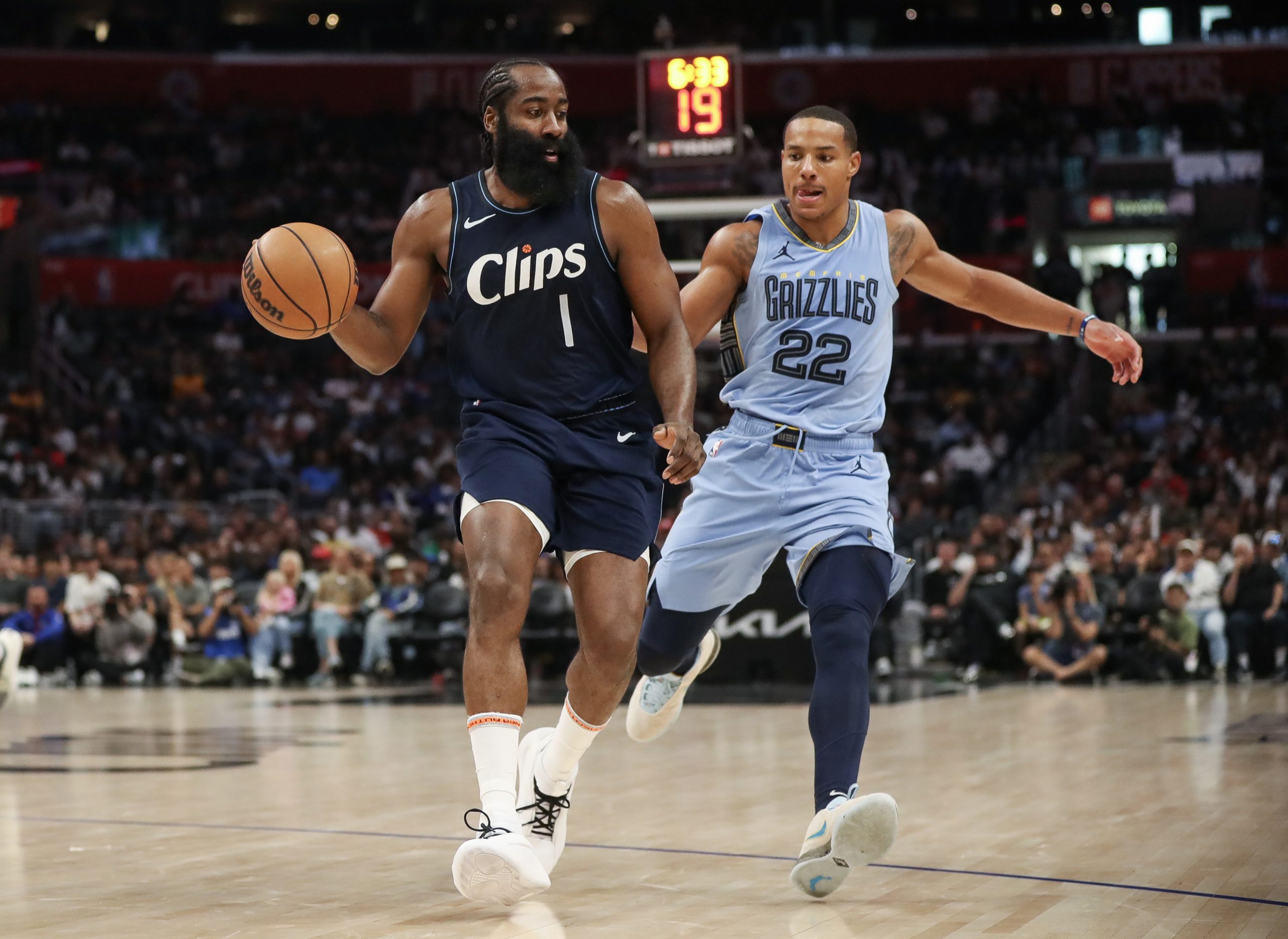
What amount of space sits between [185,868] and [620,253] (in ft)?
7.36

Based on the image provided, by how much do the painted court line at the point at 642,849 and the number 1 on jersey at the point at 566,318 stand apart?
170 centimetres

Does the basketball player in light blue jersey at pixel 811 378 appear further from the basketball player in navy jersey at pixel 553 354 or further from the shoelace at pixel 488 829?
the shoelace at pixel 488 829

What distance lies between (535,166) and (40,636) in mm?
12608

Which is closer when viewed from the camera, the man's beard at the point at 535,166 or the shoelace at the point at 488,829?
the shoelace at the point at 488,829

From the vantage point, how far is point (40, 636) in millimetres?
15555

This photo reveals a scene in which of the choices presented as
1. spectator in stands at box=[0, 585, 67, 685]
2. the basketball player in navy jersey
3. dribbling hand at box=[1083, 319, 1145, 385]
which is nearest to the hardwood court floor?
the basketball player in navy jersey

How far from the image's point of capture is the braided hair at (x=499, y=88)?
4.54 metres

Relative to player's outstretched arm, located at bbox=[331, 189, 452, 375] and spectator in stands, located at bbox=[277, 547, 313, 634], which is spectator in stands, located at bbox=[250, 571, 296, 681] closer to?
spectator in stands, located at bbox=[277, 547, 313, 634]

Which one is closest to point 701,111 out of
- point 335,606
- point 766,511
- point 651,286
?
point 335,606

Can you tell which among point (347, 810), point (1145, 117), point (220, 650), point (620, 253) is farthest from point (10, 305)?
point (620, 253)

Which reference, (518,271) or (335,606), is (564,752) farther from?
(335,606)

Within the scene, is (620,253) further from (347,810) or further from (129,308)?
(129,308)

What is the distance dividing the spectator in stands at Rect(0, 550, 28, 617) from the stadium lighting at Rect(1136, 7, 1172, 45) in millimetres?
21298

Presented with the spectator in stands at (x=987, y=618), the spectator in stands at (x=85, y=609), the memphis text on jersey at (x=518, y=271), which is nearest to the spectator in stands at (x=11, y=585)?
the spectator in stands at (x=85, y=609)
